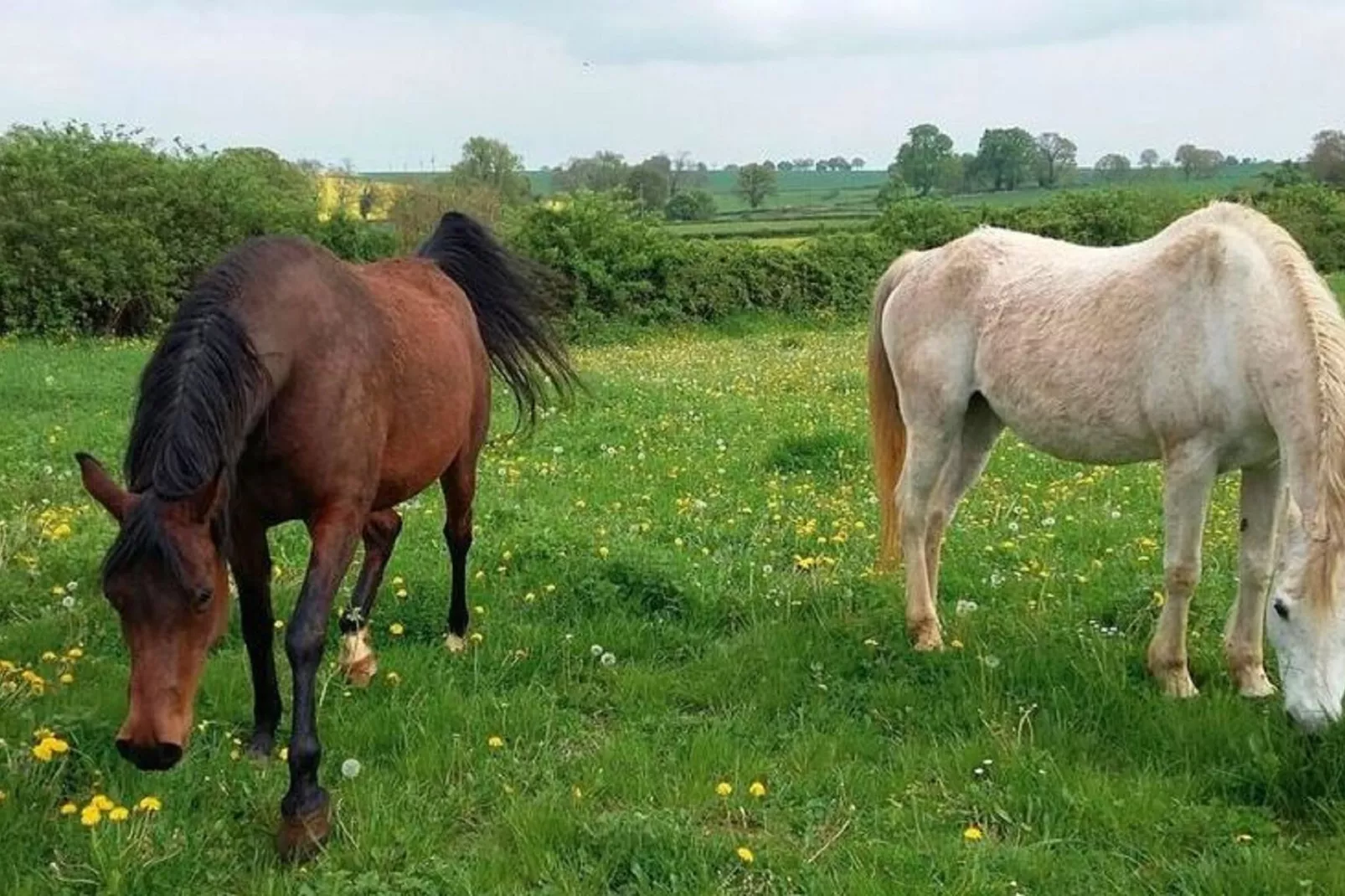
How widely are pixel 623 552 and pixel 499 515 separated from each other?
1681 millimetres

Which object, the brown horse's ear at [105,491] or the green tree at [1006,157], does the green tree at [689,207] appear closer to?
the green tree at [1006,157]

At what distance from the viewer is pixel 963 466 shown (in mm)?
6949

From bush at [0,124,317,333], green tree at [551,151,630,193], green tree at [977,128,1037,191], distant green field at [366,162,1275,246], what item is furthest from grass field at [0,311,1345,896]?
green tree at [977,128,1037,191]

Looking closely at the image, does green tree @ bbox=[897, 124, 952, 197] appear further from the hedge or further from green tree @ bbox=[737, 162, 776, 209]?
the hedge

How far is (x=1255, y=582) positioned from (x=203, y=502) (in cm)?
443

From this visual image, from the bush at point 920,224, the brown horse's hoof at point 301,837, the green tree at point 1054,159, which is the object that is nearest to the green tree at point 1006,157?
the green tree at point 1054,159

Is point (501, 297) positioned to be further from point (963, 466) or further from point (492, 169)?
point (492, 169)

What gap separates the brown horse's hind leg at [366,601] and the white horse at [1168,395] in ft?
8.69

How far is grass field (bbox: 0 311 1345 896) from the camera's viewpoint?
3938mm

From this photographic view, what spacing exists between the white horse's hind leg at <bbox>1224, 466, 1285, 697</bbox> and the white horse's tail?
6.55ft

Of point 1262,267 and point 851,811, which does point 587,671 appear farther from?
point 1262,267

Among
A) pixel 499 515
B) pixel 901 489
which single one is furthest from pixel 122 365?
pixel 901 489

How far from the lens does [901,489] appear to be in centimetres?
680

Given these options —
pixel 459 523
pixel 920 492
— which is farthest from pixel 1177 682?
pixel 459 523
